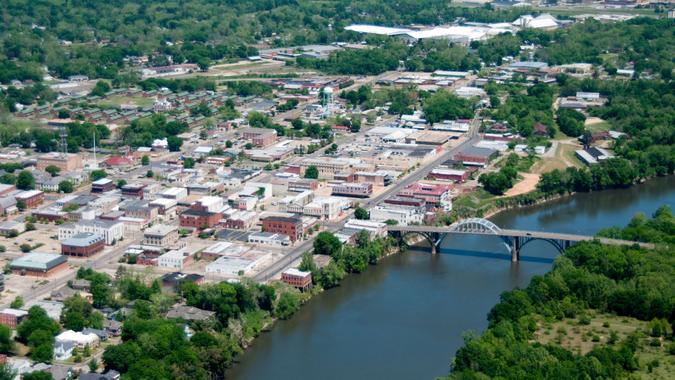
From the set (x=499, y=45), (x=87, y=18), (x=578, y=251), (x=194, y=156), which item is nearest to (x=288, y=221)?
(x=578, y=251)

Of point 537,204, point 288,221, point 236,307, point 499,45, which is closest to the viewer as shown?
point 236,307

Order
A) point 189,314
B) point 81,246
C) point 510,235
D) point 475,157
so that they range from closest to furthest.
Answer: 1. point 189,314
2. point 81,246
3. point 510,235
4. point 475,157

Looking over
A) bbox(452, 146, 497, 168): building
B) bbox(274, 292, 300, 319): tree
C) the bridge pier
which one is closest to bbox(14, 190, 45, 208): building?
bbox(274, 292, 300, 319): tree

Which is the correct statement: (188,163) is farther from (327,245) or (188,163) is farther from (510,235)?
(510,235)

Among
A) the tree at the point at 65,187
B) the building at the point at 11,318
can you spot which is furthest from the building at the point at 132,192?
the building at the point at 11,318

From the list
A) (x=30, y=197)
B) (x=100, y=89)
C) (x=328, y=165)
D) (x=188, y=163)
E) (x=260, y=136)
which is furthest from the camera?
(x=100, y=89)

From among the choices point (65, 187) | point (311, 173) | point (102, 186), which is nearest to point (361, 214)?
point (311, 173)

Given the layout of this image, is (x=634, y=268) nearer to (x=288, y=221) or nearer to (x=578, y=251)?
(x=578, y=251)
